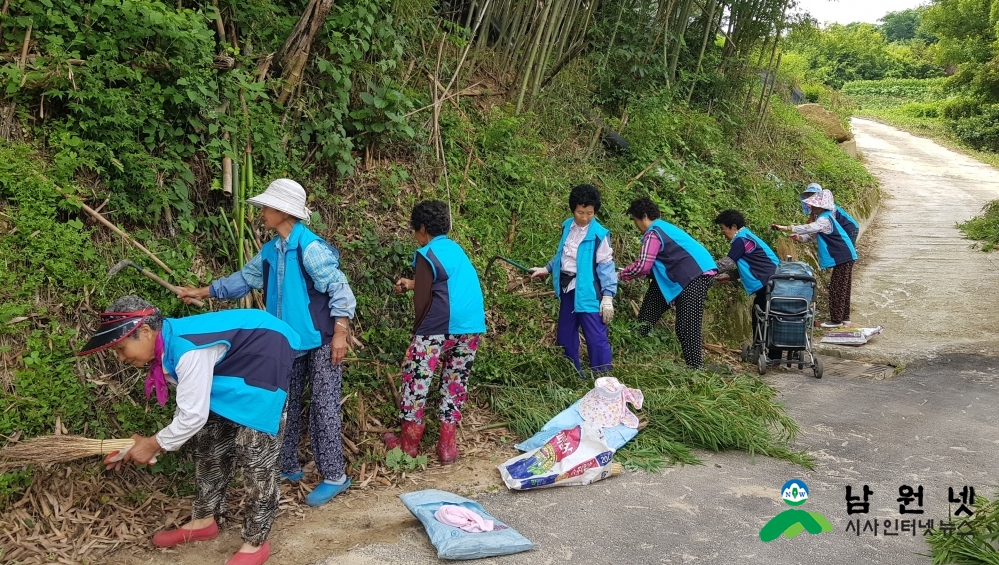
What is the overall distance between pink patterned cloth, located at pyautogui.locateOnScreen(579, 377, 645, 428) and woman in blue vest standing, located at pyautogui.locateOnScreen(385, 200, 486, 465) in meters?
0.74

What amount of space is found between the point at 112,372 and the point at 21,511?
743 mm

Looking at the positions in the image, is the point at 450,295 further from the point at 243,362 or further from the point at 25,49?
the point at 25,49

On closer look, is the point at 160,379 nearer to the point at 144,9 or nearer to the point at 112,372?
the point at 112,372

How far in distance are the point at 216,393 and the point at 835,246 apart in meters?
6.73

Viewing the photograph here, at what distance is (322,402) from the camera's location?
3.67 m

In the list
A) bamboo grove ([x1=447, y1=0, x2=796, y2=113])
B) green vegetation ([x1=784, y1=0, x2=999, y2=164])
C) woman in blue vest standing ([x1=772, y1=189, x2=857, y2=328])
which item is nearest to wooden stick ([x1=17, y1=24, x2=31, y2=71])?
bamboo grove ([x1=447, y1=0, x2=796, y2=113])

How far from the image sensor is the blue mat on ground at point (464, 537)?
10.0 feet

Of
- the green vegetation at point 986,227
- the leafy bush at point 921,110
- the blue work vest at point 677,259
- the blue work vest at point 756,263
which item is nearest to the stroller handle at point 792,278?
the blue work vest at point 756,263

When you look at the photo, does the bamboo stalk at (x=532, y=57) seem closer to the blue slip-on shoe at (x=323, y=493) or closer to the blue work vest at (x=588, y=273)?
the blue work vest at (x=588, y=273)

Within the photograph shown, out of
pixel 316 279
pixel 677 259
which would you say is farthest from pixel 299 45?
pixel 677 259

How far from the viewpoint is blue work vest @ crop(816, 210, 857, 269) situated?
24.9 ft

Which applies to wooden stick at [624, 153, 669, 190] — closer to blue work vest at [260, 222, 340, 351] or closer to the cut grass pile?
the cut grass pile

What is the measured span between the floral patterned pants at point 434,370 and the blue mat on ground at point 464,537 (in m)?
0.76

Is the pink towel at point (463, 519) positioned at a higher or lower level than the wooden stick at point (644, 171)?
lower
